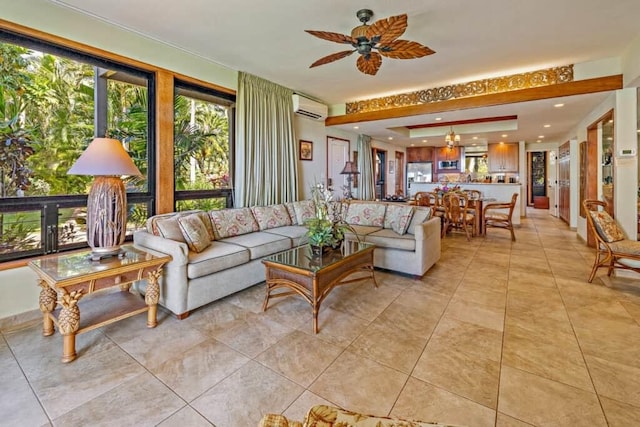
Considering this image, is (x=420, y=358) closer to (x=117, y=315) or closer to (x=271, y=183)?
(x=117, y=315)

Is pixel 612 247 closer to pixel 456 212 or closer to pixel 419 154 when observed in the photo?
pixel 456 212

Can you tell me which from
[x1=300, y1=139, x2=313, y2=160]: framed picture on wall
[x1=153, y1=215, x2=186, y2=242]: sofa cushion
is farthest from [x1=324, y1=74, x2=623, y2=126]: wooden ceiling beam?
[x1=153, y1=215, x2=186, y2=242]: sofa cushion

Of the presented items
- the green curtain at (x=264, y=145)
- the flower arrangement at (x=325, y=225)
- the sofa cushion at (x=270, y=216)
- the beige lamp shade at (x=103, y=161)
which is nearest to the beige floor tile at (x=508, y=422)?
the flower arrangement at (x=325, y=225)

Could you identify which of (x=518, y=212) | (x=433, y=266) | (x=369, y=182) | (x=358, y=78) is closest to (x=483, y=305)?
(x=433, y=266)

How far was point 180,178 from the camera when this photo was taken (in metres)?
3.77

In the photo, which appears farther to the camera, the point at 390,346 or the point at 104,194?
the point at 104,194

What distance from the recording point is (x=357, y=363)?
6.41 feet

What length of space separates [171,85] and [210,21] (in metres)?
0.97

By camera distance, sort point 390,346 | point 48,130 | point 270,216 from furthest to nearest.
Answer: point 270,216 → point 48,130 → point 390,346

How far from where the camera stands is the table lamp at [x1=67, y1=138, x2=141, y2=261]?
2.29 metres

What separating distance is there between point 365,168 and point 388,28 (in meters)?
5.44

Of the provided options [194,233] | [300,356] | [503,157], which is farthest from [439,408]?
[503,157]

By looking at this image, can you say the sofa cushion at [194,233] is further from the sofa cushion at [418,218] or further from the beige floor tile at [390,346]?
the sofa cushion at [418,218]

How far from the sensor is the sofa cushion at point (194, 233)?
2.96 m
